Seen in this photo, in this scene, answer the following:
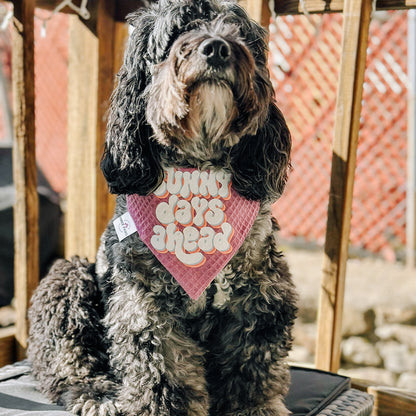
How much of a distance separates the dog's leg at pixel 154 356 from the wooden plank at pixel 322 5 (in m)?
1.39

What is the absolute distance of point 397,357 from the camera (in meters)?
4.72

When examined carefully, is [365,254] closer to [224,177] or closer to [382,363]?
[382,363]

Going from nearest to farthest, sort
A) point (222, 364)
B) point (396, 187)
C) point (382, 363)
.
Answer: point (222, 364)
point (382, 363)
point (396, 187)

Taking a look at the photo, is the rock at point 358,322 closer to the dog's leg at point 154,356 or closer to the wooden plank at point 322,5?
the wooden plank at point 322,5

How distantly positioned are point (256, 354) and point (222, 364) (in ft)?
0.45

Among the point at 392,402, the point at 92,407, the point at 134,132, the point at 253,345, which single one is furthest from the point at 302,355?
the point at 134,132

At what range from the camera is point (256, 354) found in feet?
6.54

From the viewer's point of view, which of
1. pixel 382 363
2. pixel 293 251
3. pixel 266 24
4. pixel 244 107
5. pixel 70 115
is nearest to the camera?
pixel 244 107

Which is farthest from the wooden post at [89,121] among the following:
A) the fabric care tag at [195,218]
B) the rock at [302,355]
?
the rock at [302,355]

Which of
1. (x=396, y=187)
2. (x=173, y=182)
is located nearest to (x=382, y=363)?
(x=396, y=187)

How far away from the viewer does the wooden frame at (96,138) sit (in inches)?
93.8

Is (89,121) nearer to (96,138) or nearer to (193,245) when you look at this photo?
(96,138)

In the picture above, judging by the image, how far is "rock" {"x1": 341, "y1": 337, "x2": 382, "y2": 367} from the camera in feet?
15.6

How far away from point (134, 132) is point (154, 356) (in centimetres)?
75
